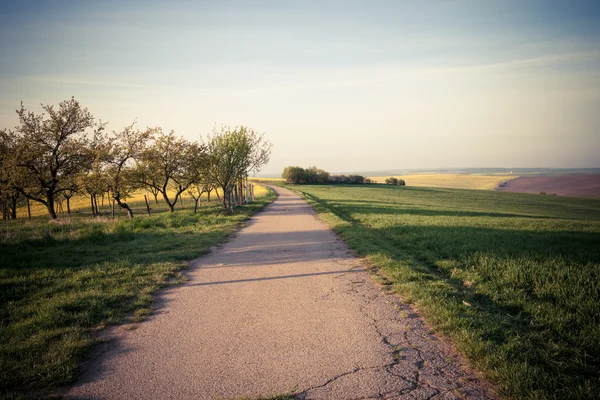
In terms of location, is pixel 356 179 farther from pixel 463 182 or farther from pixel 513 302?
pixel 513 302

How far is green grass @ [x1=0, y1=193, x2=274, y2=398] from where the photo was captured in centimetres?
376

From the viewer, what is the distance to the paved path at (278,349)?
330 cm

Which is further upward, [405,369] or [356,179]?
[356,179]

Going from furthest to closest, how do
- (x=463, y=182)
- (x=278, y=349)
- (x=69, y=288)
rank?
(x=463, y=182) → (x=69, y=288) → (x=278, y=349)

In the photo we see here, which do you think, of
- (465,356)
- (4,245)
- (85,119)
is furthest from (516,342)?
(85,119)

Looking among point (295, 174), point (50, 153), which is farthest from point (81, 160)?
point (295, 174)

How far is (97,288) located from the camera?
6531 millimetres

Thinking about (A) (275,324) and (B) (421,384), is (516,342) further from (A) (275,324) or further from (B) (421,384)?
(A) (275,324)

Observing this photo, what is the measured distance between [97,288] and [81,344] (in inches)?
110

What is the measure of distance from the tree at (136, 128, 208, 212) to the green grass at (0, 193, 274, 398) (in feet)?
47.9

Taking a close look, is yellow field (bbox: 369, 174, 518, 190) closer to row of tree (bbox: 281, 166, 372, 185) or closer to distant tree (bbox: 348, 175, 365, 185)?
distant tree (bbox: 348, 175, 365, 185)

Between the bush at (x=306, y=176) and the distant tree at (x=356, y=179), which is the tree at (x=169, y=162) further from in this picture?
the distant tree at (x=356, y=179)

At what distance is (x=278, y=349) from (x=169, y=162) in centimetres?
2785

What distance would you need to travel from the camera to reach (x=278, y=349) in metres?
4.10
